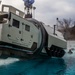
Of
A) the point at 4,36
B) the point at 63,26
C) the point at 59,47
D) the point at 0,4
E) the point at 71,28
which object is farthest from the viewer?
the point at 63,26

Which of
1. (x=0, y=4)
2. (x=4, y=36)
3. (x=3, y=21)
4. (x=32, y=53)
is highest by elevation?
(x=0, y=4)

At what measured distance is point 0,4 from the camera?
12.8 meters

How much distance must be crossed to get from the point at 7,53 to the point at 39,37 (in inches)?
134

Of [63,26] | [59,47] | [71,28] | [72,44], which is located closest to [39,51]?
[59,47]

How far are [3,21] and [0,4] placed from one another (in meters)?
2.19

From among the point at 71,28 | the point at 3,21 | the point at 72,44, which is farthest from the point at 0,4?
the point at 71,28

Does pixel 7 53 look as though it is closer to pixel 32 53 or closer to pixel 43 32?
pixel 32 53

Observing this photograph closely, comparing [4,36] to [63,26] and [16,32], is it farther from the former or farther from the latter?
[63,26]

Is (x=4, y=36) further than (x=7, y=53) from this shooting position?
No

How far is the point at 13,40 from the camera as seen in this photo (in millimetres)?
11094

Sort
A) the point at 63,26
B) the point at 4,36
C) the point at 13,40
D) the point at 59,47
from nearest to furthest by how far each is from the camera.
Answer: the point at 4,36 → the point at 13,40 → the point at 59,47 → the point at 63,26

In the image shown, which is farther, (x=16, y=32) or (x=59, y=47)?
(x=59, y=47)

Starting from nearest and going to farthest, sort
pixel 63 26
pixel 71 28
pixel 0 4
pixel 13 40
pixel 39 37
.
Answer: pixel 13 40 < pixel 0 4 < pixel 39 37 < pixel 71 28 < pixel 63 26

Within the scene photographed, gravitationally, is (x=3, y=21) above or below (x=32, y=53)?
above
